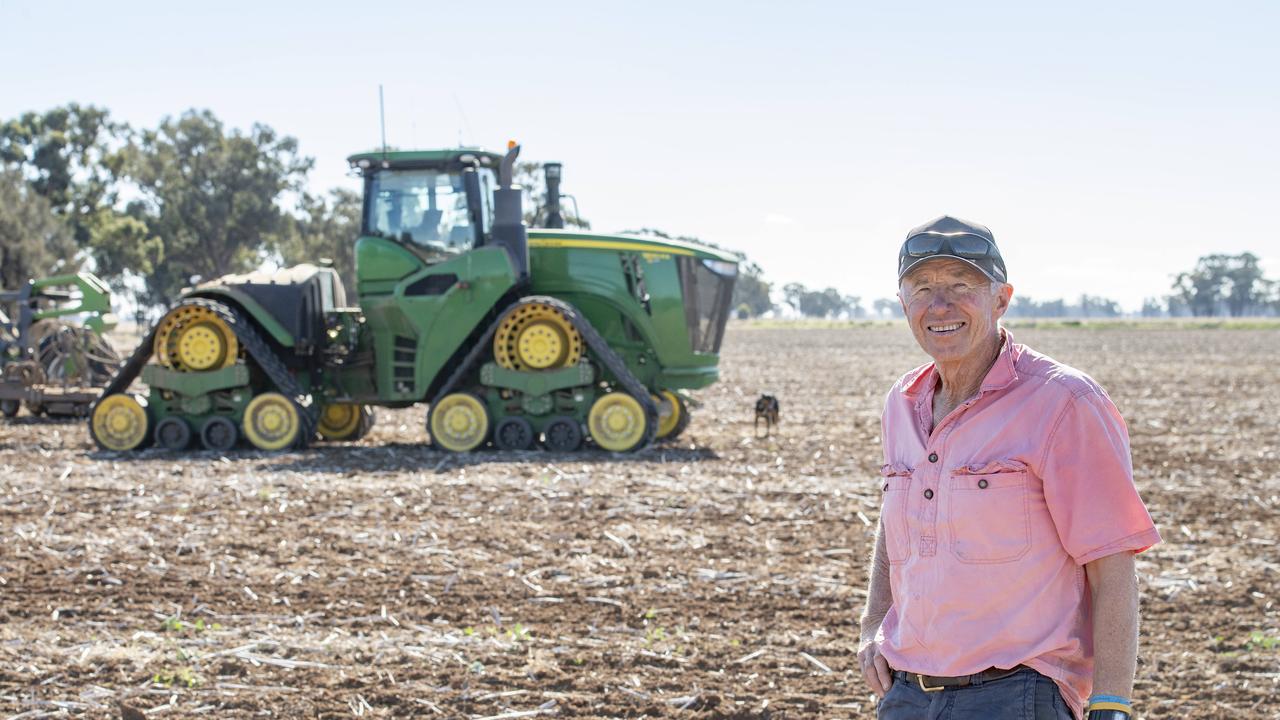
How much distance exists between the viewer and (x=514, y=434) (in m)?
12.4

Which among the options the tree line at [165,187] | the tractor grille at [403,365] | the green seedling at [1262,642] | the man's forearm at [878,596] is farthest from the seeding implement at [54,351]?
the tree line at [165,187]

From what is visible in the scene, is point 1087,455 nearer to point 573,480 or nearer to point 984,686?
point 984,686

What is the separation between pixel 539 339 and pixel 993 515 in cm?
993

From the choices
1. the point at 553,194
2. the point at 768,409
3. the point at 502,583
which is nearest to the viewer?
the point at 502,583

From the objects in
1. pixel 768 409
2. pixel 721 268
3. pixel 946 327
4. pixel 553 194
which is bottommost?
pixel 768 409

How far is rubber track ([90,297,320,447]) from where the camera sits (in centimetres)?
1252

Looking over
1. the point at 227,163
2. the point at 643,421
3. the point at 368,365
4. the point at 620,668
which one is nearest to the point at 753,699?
the point at 620,668

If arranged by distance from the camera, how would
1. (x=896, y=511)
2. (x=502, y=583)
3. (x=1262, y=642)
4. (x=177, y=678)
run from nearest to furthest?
(x=896, y=511), (x=177, y=678), (x=1262, y=642), (x=502, y=583)

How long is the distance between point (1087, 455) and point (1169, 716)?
114 inches

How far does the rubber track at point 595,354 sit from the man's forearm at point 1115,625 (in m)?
9.80

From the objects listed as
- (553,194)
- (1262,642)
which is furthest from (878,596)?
(553,194)

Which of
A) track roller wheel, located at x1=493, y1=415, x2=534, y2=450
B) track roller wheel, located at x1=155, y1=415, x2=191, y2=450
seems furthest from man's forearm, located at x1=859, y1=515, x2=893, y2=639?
track roller wheel, located at x1=155, y1=415, x2=191, y2=450

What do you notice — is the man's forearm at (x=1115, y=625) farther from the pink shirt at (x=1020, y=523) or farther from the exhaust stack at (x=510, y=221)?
the exhaust stack at (x=510, y=221)

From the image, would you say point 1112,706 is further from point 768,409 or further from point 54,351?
point 54,351
